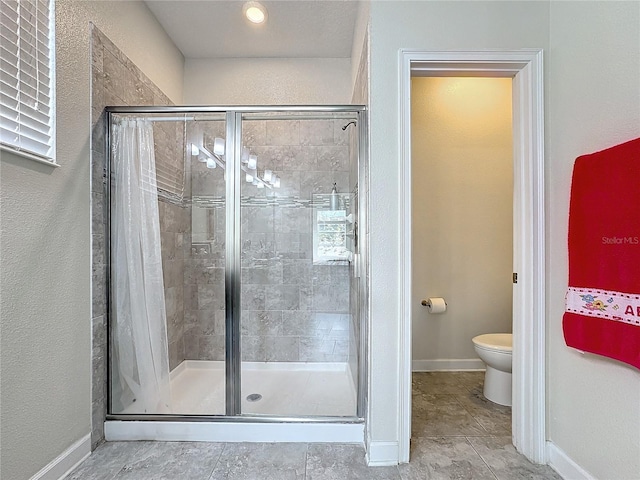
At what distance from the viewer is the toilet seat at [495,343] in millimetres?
2127

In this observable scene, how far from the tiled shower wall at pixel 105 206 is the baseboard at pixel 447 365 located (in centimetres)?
197

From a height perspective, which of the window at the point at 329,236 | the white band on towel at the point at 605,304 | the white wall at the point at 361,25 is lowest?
the white band on towel at the point at 605,304

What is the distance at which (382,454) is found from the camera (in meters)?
1.61

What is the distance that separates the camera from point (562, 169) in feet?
5.10

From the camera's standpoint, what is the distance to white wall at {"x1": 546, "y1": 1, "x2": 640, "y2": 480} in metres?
1.24

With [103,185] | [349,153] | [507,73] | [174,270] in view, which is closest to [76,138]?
[103,185]

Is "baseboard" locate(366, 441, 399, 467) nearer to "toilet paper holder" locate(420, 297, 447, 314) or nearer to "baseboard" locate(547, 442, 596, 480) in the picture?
"baseboard" locate(547, 442, 596, 480)

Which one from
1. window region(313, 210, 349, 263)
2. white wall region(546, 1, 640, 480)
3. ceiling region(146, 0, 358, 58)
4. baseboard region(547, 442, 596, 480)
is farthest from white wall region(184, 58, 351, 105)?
baseboard region(547, 442, 596, 480)

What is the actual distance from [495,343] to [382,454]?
1.20m

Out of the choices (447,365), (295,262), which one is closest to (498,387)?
(447,365)

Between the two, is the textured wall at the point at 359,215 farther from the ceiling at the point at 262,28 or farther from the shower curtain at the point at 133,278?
the shower curtain at the point at 133,278

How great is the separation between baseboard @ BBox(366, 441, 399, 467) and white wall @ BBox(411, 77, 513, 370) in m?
1.30

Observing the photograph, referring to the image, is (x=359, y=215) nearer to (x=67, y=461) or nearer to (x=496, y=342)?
(x=496, y=342)

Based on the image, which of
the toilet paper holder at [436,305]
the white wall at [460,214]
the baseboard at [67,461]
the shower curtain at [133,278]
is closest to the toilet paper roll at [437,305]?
the toilet paper holder at [436,305]
